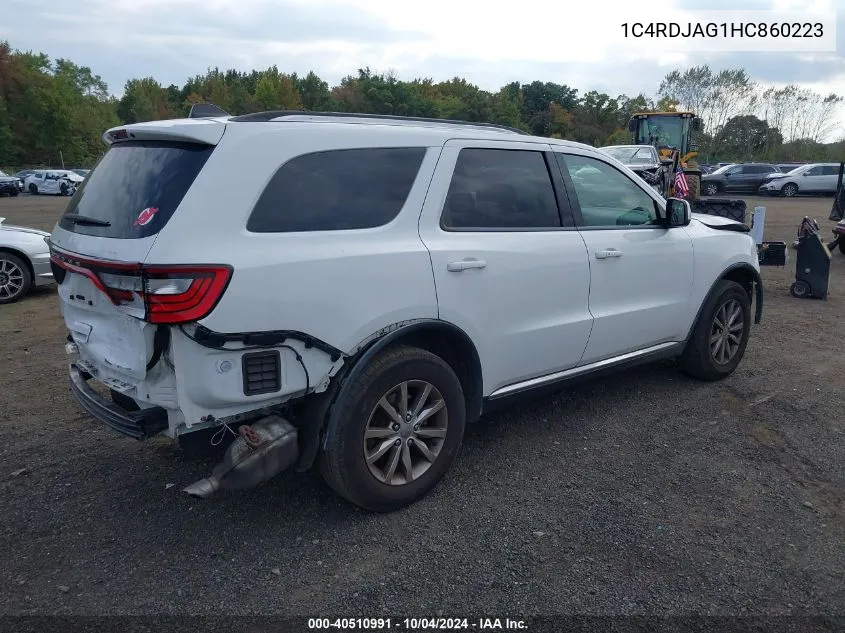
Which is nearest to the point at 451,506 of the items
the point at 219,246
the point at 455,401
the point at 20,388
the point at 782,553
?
the point at 455,401

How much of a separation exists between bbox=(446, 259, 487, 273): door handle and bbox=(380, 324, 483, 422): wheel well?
0.30 meters

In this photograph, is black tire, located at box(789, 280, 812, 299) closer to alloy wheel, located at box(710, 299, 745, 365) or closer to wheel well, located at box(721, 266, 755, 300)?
wheel well, located at box(721, 266, 755, 300)

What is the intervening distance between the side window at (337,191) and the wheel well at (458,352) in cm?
61

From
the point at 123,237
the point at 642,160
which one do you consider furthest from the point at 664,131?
the point at 123,237

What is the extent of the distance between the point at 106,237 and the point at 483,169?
1946 mm

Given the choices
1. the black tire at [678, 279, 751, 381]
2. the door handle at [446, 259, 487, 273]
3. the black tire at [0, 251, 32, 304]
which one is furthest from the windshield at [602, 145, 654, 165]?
the door handle at [446, 259, 487, 273]

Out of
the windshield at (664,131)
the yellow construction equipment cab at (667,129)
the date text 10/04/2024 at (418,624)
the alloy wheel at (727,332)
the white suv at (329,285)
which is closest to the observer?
the date text 10/04/2024 at (418,624)

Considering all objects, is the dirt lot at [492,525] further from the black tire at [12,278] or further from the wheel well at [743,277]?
the black tire at [12,278]

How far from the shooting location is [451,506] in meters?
3.49

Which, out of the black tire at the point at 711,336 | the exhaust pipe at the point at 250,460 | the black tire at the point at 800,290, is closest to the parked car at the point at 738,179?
the black tire at the point at 800,290

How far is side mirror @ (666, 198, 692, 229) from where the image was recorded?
459 centimetres

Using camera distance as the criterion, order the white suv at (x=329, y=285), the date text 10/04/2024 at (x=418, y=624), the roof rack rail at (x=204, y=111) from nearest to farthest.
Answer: the date text 10/04/2024 at (x=418, y=624) < the white suv at (x=329, y=285) < the roof rack rail at (x=204, y=111)

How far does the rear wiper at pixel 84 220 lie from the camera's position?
304 cm

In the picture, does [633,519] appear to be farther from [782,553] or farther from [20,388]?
[20,388]
